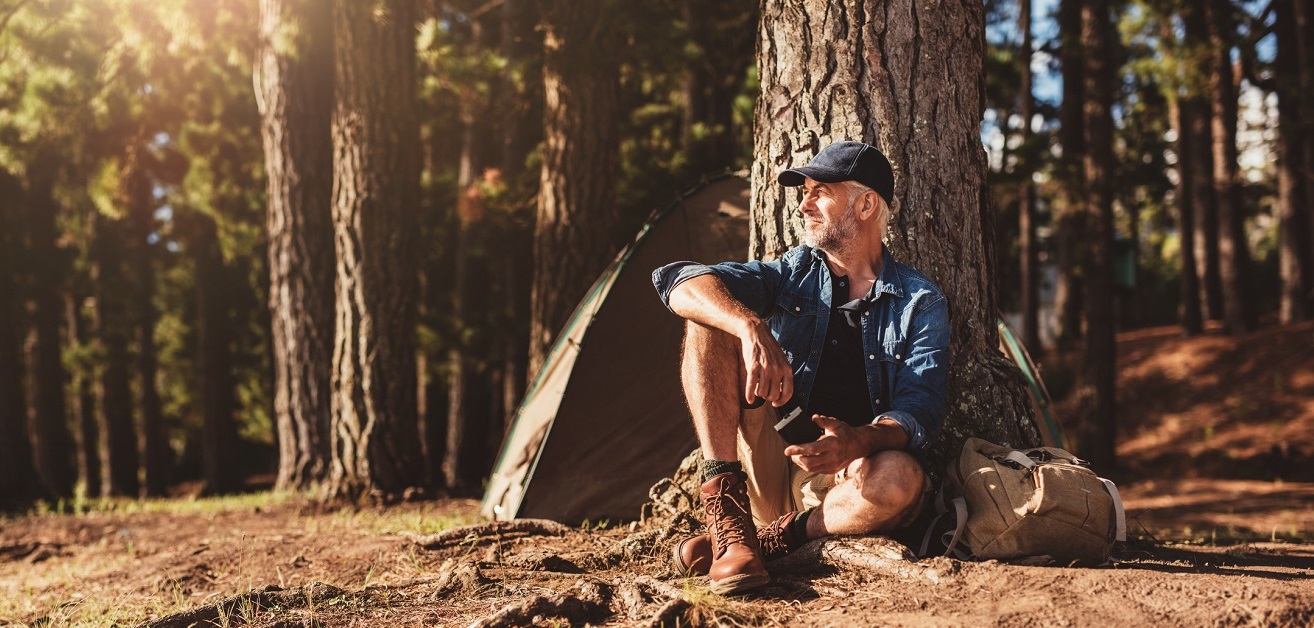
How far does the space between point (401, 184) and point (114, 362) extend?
13.1 metres

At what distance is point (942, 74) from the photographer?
3.95m

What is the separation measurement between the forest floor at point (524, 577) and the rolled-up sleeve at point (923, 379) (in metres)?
0.41

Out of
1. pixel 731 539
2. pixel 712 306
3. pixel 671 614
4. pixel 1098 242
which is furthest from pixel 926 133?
pixel 1098 242

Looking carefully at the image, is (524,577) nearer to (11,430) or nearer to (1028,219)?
(11,430)

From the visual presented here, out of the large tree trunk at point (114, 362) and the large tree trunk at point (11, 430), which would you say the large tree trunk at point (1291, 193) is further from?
the large tree trunk at point (114, 362)

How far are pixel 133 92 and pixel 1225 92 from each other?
1467 cm

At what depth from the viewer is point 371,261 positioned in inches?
282

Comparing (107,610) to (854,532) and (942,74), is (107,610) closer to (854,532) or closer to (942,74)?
(854,532)

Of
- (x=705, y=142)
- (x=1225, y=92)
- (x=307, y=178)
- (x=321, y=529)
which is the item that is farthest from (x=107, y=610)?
(x=1225, y=92)

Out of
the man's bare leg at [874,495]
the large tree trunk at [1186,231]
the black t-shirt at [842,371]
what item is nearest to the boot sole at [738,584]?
the man's bare leg at [874,495]

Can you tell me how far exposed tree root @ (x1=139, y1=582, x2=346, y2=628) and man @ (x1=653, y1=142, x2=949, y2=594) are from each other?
4.32ft

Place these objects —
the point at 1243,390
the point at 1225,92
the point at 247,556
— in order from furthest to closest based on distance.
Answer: the point at 1225,92, the point at 1243,390, the point at 247,556

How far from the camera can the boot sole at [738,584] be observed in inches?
118

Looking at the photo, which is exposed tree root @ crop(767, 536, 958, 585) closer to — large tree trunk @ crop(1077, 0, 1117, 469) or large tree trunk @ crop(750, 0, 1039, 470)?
large tree trunk @ crop(750, 0, 1039, 470)
